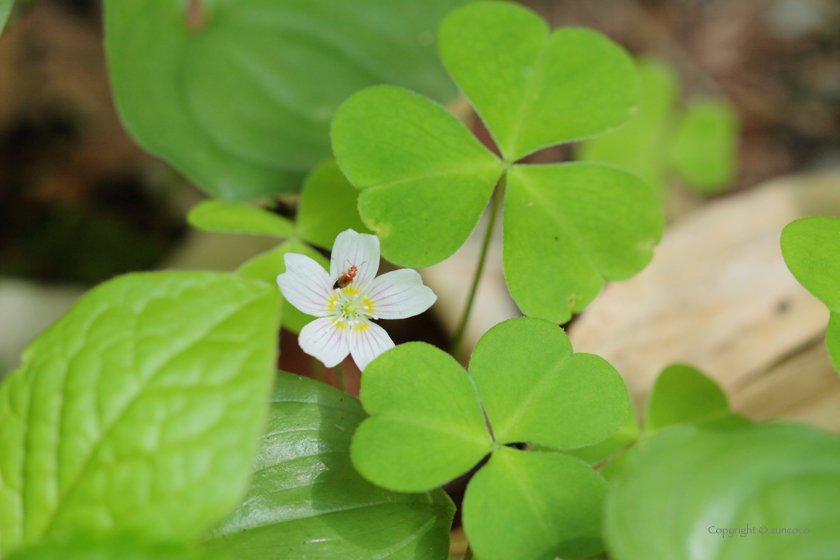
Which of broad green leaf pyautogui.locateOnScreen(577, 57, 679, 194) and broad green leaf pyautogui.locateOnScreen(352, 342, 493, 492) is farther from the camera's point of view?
broad green leaf pyautogui.locateOnScreen(577, 57, 679, 194)

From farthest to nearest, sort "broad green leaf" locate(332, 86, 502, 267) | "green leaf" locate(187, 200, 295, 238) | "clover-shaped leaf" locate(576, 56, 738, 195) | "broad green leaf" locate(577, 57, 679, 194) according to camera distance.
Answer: "clover-shaped leaf" locate(576, 56, 738, 195) < "broad green leaf" locate(577, 57, 679, 194) < "green leaf" locate(187, 200, 295, 238) < "broad green leaf" locate(332, 86, 502, 267)

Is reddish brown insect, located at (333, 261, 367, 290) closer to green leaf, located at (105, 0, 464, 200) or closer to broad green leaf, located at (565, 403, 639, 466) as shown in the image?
broad green leaf, located at (565, 403, 639, 466)

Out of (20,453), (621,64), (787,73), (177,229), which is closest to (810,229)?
(621,64)

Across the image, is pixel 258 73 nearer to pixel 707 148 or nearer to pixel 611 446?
pixel 611 446

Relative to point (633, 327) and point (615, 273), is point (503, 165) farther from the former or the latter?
point (633, 327)

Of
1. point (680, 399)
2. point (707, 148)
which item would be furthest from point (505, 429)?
point (707, 148)

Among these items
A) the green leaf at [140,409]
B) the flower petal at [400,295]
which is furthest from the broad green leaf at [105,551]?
the flower petal at [400,295]

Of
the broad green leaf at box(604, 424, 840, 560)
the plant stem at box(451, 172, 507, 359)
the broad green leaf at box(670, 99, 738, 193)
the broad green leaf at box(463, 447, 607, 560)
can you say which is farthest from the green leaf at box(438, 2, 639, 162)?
the broad green leaf at box(670, 99, 738, 193)
